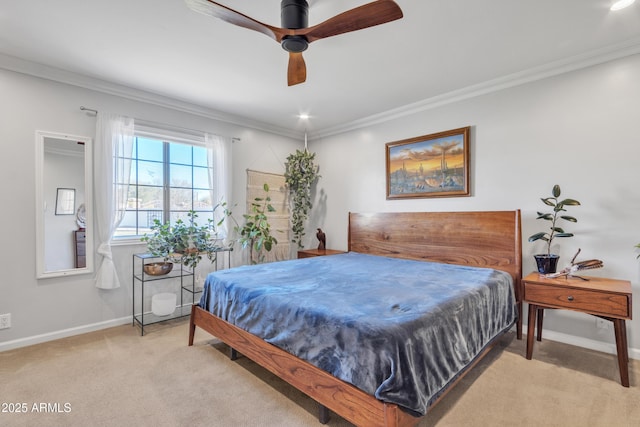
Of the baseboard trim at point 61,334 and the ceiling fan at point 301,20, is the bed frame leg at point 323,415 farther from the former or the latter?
the baseboard trim at point 61,334

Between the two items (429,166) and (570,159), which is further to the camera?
(429,166)

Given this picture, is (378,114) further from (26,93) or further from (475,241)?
(26,93)

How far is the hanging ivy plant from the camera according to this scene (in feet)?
16.1

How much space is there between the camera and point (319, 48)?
262 cm

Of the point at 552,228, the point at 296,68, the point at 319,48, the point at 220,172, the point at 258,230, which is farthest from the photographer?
the point at 258,230

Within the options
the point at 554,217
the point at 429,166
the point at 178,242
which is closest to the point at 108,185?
the point at 178,242

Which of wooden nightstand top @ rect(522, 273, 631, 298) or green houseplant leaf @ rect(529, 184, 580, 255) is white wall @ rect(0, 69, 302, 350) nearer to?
wooden nightstand top @ rect(522, 273, 631, 298)

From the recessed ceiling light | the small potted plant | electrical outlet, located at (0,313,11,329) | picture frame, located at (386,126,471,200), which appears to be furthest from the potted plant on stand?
the recessed ceiling light

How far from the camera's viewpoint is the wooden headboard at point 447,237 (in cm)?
306

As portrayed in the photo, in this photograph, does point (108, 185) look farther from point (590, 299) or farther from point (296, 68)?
point (590, 299)

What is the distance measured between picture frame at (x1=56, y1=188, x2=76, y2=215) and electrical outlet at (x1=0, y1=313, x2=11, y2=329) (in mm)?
992

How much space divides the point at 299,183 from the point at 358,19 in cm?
329

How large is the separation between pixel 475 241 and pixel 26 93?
4.66 metres

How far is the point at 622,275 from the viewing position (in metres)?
2.62
